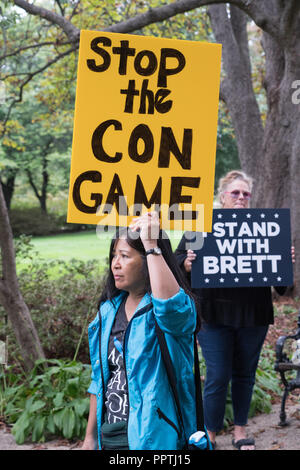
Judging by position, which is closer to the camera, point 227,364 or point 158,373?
point 158,373

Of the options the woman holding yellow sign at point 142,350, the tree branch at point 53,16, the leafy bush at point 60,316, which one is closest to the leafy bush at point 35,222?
the leafy bush at point 60,316

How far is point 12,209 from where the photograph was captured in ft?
109

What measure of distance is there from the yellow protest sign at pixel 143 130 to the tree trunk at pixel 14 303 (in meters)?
3.02

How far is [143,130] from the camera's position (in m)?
2.41

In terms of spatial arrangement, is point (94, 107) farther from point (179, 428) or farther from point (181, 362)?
point (179, 428)

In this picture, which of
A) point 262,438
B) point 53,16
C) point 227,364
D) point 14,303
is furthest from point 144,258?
point 53,16

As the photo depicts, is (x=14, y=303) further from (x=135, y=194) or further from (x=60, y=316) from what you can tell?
(x=135, y=194)

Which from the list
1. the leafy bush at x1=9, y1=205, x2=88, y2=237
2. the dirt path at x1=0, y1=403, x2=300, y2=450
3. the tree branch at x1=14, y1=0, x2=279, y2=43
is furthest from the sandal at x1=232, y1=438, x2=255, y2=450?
the leafy bush at x1=9, y1=205, x2=88, y2=237

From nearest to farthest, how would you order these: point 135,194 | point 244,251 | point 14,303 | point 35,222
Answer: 1. point 135,194
2. point 244,251
3. point 14,303
4. point 35,222

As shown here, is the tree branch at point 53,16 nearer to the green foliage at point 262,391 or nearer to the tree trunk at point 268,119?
the tree trunk at point 268,119

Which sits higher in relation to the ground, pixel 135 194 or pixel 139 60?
pixel 139 60

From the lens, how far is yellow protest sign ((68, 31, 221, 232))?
7.79ft

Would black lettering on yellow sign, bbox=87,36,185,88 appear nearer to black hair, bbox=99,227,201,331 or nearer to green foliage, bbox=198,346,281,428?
black hair, bbox=99,227,201,331

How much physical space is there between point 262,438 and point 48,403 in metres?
1.75
